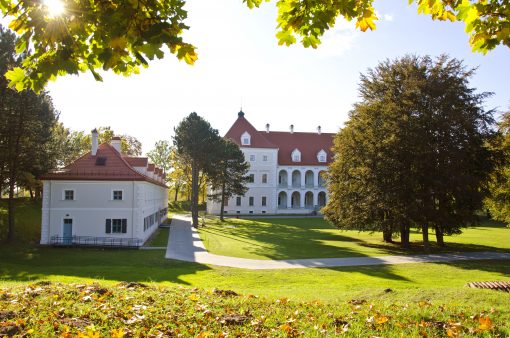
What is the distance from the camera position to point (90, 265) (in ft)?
75.0

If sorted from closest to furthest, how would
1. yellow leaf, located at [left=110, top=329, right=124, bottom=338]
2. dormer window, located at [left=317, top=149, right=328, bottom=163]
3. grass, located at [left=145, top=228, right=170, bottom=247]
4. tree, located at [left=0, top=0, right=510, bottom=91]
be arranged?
1. tree, located at [left=0, top=0, right=510, bottom=91]
2. yellow leaf, located at [left=110, top=329, right=124, bottom=338]
3. grass, located at [left=145, top=228, right=170, bottom=247]
4. dormer window, located at [left=317, top=149, right=328, bottom=163]

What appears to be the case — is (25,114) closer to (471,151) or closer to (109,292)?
(109,292)

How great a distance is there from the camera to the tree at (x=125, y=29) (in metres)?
4.25

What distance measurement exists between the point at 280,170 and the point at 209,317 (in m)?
69.5

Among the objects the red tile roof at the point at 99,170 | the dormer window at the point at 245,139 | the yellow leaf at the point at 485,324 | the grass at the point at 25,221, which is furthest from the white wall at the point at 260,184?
the yellow leaf at the point at 485,324

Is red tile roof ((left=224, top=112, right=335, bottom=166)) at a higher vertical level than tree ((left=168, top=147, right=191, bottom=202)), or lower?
higher

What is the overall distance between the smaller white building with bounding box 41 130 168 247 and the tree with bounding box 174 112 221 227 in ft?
44.5

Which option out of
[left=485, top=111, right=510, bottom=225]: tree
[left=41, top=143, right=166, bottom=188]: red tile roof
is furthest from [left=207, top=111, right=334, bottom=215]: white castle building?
[left=485, top=111, right=510, bottom=225]: tree

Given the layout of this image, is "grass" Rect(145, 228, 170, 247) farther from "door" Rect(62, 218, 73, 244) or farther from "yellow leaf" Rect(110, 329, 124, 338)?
"yellow leaf" Rect(110, 329, 124, 338)

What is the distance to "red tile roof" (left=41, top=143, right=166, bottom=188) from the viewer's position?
31125 millimetres

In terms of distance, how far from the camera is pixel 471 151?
28.5m

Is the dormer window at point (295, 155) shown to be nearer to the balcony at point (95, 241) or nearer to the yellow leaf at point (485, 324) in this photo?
the balcony at point (95, 241)

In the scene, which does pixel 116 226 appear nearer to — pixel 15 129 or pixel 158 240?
pixel 158 240

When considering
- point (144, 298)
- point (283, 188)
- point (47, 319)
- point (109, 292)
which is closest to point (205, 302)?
point (144, 298)
